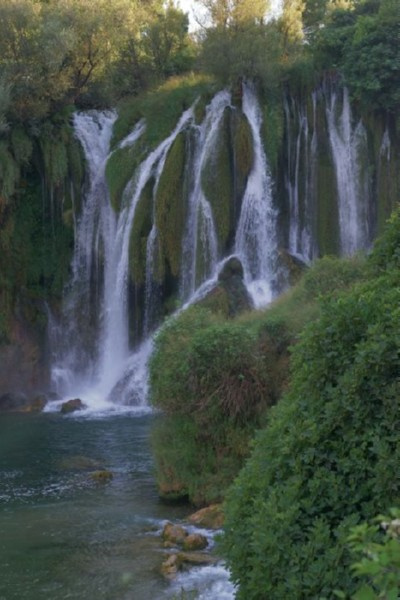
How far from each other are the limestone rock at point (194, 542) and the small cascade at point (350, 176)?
51.4 ft

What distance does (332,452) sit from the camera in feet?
19.5

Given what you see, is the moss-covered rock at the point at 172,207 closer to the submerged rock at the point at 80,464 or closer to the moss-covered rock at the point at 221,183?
the moss-covered rock at the point at 221,183

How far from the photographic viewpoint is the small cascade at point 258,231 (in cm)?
2448

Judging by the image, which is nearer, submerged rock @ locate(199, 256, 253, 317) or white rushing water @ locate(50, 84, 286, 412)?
submerged rock @ locate(199, 256, 253, 317)

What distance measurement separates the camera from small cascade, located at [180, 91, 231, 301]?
25141mm

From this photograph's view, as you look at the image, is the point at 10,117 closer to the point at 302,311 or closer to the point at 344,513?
the point at 302,311

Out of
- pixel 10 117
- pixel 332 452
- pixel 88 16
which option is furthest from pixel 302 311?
pixel 88 16

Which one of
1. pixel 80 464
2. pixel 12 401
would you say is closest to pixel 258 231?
pixel 12 401

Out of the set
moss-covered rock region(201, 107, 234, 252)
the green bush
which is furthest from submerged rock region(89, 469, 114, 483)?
the green bush

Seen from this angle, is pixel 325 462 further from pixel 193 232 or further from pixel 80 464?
pixel 193 232

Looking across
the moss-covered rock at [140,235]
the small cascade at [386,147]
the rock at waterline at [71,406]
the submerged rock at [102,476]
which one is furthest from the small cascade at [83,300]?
the submerged rock at [102,476]

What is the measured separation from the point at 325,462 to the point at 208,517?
6.43m

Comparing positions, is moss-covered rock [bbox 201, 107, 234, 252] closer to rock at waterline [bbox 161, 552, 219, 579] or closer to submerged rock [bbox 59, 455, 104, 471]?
submerged rock [bbox 59, 455, 104, 471]

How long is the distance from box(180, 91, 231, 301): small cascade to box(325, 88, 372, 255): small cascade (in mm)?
3593
